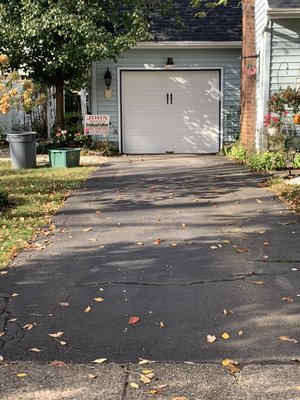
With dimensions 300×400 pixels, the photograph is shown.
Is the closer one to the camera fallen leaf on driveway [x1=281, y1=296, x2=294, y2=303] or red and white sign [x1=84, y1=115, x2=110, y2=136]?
fallen leaf on driveway [x1=281, y1=296, x2=294, y2=303]

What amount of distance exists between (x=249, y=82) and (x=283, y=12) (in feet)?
8.18

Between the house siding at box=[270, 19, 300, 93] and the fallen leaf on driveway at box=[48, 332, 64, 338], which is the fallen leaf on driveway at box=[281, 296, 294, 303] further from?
the house siding at box=[270, 19, 300, 93]

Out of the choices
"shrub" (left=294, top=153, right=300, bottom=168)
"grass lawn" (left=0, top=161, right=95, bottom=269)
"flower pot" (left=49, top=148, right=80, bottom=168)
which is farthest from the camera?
"flower pot" (left=49, top=148, right=80, bottom=168)

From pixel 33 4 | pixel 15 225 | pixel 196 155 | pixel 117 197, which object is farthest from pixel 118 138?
pixel 15 225

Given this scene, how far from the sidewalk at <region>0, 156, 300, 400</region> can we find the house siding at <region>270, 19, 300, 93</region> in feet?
17.6

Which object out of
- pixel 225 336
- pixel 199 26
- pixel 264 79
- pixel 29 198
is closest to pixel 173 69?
pixel 199 26

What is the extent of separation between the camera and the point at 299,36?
1209 centimetres

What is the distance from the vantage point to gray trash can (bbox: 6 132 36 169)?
40.5ft

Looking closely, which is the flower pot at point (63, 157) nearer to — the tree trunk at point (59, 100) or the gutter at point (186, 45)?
the tree trunk at point (59, 100)

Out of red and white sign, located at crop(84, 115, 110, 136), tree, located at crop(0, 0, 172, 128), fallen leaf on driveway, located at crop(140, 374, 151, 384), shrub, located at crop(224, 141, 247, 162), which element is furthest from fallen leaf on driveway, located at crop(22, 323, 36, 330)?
red and white sign, located at crop(84, 115, 110, 136)

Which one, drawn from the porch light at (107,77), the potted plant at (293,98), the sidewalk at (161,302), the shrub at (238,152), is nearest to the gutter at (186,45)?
the porch light at (107,77)

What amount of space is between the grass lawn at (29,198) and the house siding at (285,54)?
188 inches

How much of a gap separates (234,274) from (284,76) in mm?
8513

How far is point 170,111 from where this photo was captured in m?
15.7
